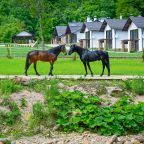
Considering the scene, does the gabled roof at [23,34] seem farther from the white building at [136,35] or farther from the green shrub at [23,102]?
the green shrub at [23,102]

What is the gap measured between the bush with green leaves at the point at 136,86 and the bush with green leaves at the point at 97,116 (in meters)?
2.00

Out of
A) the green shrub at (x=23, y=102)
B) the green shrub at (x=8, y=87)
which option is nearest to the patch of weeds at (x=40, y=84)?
the green shrub at (x=8, y=87)

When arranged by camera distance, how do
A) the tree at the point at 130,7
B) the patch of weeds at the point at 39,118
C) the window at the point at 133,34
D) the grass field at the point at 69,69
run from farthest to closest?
the window at the point at 133,34, the tree at the point at 130,7, the grass field at the point at 69,69, the patch of weeds at the point at 39,118

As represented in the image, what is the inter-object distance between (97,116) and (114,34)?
2408 inches

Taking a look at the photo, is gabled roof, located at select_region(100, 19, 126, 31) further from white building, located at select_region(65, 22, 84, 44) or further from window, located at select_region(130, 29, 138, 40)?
white building, located at select_region(65, 22, 84, 44)

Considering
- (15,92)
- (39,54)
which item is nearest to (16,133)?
(15,92)

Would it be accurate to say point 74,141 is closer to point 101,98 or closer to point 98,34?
point 101,98

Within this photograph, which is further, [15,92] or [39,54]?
[39,54]

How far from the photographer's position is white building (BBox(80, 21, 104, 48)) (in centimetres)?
8381

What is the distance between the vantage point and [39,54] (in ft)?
79.6

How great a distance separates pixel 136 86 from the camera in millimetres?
20438

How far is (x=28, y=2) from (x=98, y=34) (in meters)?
21.4

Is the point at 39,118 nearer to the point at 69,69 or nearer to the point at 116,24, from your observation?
the point at 69,69

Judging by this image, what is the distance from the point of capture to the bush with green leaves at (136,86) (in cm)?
2033
